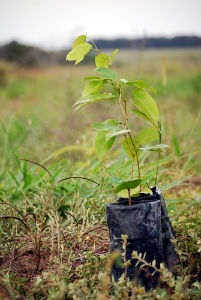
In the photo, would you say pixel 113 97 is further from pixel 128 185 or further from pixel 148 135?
pixel 128 185

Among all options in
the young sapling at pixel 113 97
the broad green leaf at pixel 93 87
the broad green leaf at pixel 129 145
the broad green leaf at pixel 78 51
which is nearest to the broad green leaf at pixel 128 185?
the young sapling at pixel 113 97

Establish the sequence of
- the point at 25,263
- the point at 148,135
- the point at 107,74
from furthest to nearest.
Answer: the point at 25,263 < the point at 148,135 < the point at 107,74

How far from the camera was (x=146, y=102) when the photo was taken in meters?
1.01

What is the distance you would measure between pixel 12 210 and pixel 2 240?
15cm

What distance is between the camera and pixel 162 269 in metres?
0.91

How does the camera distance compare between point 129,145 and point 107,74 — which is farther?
point 129,145

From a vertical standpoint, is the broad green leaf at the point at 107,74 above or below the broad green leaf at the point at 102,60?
below

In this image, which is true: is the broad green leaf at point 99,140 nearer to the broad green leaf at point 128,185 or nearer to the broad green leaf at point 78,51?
the broad green leaf at point 128,185

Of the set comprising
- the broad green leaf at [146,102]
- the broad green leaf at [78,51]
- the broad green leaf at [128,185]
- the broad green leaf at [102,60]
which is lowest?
the broad green leaf at [128,185]

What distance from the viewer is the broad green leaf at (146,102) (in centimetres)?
100

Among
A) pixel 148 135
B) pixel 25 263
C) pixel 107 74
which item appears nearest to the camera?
pixel 107 74

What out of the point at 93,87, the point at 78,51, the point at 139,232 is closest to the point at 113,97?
the point at 93,87

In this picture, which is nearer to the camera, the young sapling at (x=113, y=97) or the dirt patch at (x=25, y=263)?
the young sapling at (x=113, y=97)

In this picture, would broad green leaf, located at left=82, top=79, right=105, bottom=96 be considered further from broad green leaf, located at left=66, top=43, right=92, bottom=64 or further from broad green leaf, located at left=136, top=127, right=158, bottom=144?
broad green leaf, located at left=136, top=127, right=158, bottom=144
